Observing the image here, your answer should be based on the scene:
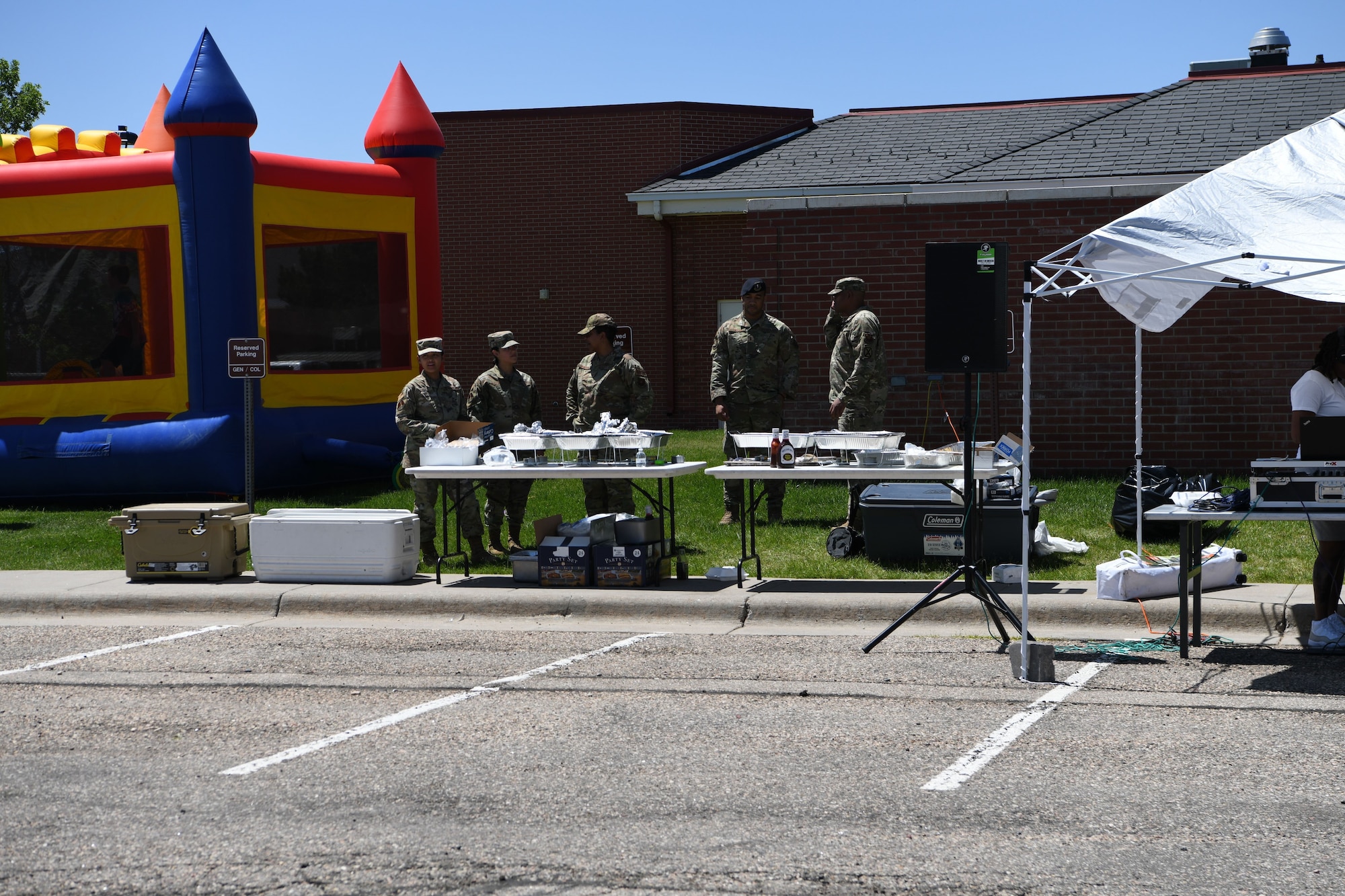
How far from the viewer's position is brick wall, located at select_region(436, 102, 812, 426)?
27984mm

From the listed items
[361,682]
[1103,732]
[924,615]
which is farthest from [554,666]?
[1103,732]

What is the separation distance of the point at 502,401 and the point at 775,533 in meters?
2.65

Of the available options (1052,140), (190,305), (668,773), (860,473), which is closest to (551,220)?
(1052,140)

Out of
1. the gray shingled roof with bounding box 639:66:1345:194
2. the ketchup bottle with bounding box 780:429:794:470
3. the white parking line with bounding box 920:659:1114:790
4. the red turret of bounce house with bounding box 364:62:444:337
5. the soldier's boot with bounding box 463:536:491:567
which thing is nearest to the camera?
the white parking line with bounding box 920:659:1114:790

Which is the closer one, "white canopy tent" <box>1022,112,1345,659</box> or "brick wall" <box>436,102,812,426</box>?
"white canopy tent" <box>1022,112,1345,659</box>

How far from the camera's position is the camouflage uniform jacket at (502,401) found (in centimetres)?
1181

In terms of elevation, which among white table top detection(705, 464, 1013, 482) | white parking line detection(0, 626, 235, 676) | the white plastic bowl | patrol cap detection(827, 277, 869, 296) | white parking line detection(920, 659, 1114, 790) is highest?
patrol cap detection(827, 277, 869, 296)

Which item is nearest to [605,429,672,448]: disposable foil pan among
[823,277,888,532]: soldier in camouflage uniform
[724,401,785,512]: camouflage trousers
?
→ [724,401,785,512]: camouflage trousers

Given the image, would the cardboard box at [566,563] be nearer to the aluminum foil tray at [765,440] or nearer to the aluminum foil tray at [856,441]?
the aluminum foil tray at [765,440]

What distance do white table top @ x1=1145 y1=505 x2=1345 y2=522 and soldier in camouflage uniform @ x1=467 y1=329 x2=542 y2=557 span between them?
18.3 feet

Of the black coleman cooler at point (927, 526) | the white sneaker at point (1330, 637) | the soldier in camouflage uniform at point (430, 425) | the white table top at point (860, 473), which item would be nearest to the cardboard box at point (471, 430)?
the soldier in camouflage uniform at point (430, 425)

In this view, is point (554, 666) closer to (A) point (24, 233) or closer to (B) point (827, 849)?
(B) point (827, 849)

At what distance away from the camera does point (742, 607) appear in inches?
379

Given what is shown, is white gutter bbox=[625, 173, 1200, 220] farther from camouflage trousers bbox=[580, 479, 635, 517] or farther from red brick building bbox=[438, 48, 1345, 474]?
camouflage trousers bbox=[580, 479, 635, 517]
